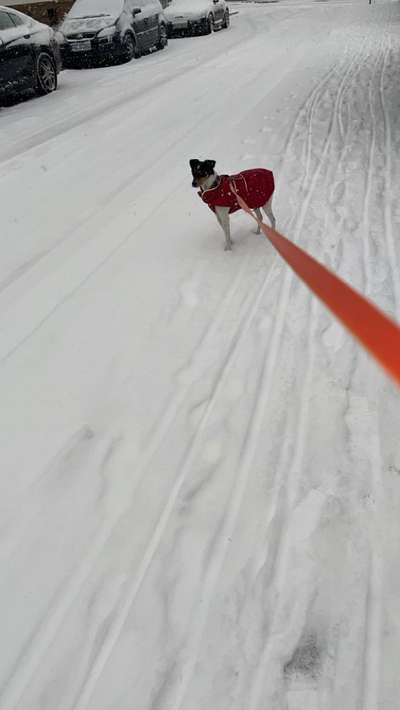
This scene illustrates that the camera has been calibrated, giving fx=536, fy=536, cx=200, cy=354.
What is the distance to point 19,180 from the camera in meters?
6.75

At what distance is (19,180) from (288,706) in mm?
6532

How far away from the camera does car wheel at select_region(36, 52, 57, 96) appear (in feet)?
35.5

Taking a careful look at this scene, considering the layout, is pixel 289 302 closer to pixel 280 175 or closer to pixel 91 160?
pixel 280 175

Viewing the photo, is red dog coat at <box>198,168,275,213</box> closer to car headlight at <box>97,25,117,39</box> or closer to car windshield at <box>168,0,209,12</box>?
car headlight at <box>97,25,117,39</box>

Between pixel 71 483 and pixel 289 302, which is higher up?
pixel 289 302

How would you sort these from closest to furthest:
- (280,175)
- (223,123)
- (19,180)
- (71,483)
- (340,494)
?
(340,494)
(71,483)
(280,175)
(19,180)
(223,123)

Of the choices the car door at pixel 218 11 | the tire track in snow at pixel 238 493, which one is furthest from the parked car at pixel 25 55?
the car door at pixel 218 11

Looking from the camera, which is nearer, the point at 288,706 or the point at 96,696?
the point at 288,706

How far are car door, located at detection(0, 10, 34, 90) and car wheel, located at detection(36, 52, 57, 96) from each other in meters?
0.35

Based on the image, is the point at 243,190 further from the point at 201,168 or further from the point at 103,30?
the point at 103,30

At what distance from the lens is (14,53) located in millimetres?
9820

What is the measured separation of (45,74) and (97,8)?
3.78 meters

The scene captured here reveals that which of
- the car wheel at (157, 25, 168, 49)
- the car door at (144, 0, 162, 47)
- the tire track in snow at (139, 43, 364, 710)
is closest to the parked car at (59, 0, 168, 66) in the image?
the car door at (144, 0, 162, 47)

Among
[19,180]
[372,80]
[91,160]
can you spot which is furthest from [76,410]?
[372,80]
